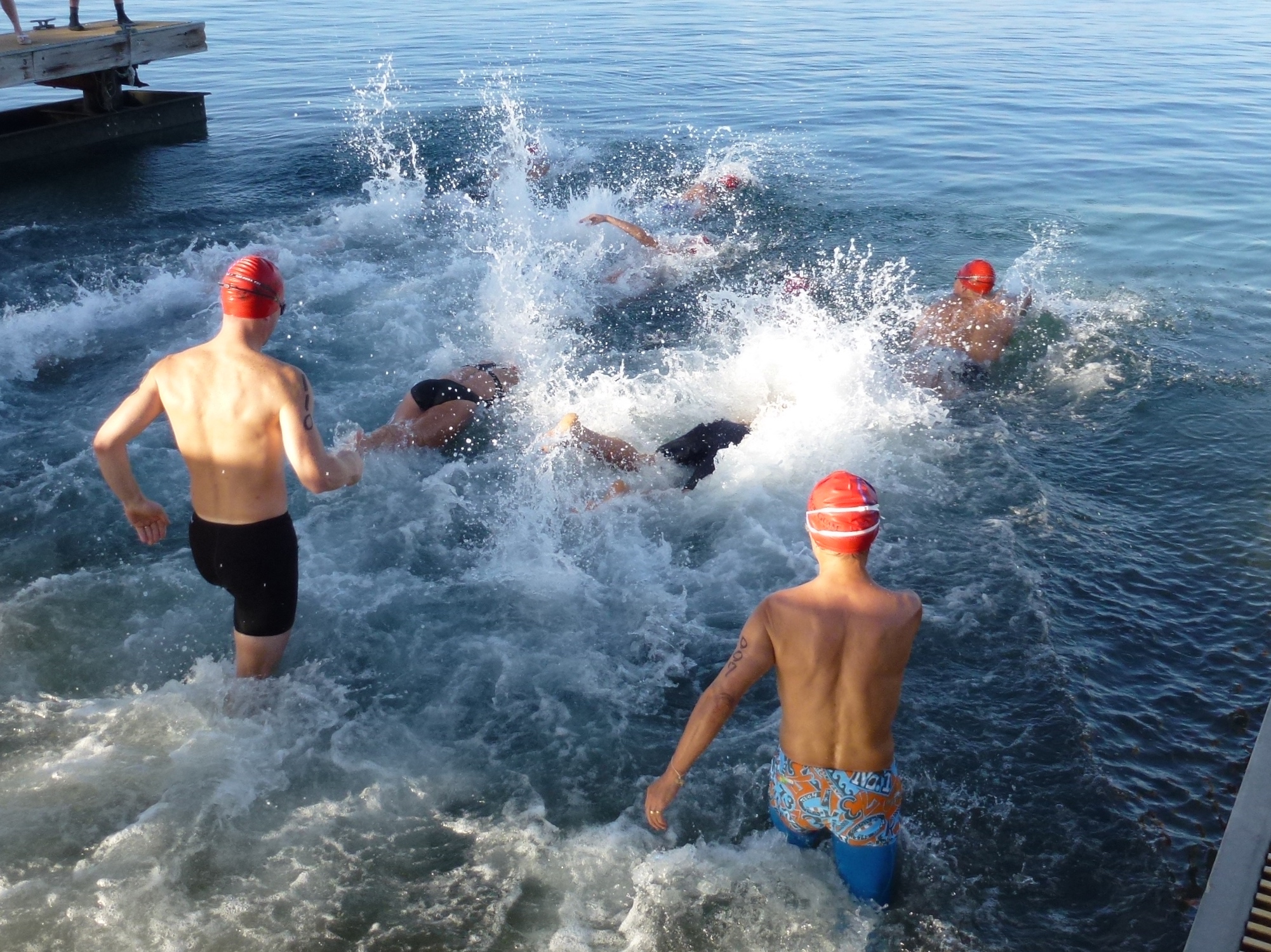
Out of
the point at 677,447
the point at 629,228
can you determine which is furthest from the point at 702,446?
the point at 629,228

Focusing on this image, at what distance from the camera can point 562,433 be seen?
699cm

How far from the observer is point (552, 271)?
11.0m

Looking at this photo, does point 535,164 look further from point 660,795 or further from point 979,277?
point 660,795

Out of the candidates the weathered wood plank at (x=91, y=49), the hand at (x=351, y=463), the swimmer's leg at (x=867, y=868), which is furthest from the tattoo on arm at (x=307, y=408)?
the weathered wood plank at (x=91, y=49)

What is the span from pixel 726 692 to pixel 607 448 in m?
3.97

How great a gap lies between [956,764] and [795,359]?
4.58 metres

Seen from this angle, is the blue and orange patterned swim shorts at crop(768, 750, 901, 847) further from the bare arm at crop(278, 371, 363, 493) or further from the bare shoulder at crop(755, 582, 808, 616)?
the bare arm at crop(278, 371, 363, 493)

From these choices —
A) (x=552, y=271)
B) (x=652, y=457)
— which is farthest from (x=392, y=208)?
(x=652, y=457)

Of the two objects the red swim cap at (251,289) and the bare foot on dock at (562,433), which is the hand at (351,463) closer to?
A: the red swim cap at (251,289)

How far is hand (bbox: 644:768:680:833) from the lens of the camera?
136 inches

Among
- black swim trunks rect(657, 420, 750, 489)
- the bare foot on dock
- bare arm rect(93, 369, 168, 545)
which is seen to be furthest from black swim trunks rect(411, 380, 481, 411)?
bare arm rect(93, 369, 168, 545)

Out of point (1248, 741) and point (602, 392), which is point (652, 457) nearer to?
point (602, 392)

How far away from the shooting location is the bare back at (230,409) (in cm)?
405

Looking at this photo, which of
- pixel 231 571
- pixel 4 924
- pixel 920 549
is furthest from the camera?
pixel 920 549
